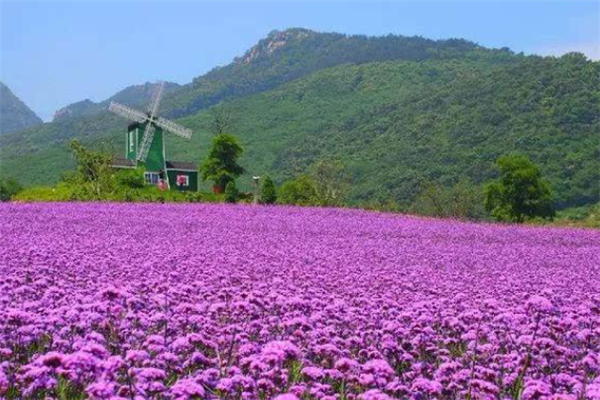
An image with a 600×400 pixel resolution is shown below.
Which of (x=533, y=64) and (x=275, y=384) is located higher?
(x=533, y=64)

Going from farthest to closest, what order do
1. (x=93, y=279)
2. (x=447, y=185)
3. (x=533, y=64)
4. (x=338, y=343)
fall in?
(x=533, y=64) → (x=447, y=185) → (x=93, y=279) → (x=338, y=343)

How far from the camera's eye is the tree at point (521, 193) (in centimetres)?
4509

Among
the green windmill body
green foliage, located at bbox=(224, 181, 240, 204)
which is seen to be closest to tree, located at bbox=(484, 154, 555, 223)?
green foliage, located at bbox=(224, 181, 240, 204)

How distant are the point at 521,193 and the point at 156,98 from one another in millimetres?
29051

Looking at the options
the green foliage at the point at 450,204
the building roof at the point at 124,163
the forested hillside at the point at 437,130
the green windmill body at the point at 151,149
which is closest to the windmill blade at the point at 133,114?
the green windmill body at the point at 151,149

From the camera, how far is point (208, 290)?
850cm

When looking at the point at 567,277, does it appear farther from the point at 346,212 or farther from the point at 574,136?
the point at 574,136

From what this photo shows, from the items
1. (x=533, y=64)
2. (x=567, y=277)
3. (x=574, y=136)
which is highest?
(x=533, y=64)

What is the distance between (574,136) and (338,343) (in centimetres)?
8020

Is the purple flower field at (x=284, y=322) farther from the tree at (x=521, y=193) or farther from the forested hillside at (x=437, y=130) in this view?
the forested hillside at (x=437, y=130)

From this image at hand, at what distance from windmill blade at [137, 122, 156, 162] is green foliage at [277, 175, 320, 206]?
13.7 meters

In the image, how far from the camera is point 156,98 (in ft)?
206

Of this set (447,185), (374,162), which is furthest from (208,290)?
(374,162)

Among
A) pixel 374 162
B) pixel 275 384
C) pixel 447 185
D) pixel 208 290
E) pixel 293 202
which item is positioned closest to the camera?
pixel 275 384
